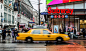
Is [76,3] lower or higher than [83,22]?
higher

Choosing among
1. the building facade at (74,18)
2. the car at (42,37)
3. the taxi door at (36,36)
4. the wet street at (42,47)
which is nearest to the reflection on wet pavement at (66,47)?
the wet street at (42,47)

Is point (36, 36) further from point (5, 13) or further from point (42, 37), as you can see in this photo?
point (5, 13)

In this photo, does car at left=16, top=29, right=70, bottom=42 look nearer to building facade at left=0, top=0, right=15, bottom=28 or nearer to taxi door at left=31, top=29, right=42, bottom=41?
taxi door at left=31, top=29, right=42, bottom=41

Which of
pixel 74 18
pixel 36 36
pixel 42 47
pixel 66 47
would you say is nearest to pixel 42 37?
pixel 36 36

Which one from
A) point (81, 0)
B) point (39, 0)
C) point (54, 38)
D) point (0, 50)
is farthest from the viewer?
point (39, 0)

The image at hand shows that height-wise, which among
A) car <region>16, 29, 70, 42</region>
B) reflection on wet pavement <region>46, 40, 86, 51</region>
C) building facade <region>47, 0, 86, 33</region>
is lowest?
reflection on wet pavement <region>46, 40, 86, 51</region>

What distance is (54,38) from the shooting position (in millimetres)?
12352

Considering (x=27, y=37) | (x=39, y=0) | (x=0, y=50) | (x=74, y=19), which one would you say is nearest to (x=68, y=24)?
(x=74, y=19)

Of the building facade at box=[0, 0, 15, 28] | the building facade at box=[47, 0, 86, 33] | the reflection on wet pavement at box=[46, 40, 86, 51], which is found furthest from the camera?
the building facade at box=[0, 0, 15, 28]

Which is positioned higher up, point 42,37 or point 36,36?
point 36,36

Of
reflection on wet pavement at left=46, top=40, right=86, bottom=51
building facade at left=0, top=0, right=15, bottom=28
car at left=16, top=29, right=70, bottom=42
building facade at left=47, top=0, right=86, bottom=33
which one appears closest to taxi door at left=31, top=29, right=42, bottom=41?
car at left=16, top=29, right=70, bottom=42

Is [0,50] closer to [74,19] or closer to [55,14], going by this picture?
[55,14]

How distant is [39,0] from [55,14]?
5.89m

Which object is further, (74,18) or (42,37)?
(74,18)
